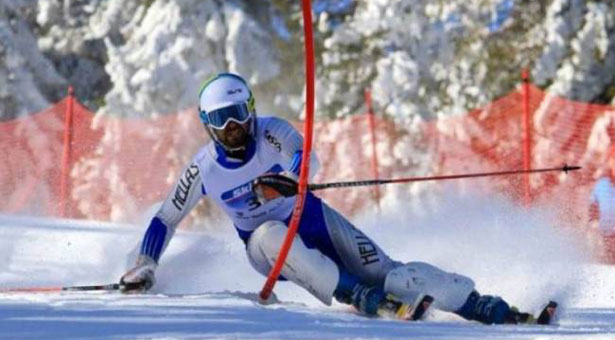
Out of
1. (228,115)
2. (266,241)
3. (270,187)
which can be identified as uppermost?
(228,115)

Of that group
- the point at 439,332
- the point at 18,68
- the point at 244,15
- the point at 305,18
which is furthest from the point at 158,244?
the point at 18,68

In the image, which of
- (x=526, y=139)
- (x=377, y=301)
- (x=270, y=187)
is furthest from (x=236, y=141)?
(x=526, y=139)

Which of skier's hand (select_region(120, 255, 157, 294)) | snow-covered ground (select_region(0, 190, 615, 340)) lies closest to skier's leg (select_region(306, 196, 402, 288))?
snow-covered ground (select_region(0, 190, 615, 340))

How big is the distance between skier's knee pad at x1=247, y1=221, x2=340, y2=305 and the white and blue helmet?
0.55 meters

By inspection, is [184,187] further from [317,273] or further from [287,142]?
[317,273]

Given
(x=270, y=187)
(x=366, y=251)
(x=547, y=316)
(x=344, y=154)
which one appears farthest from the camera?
(x=344, y=154)

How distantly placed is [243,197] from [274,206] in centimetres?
15

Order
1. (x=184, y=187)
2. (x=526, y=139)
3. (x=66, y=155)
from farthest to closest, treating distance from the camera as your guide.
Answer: (x=66, y=155)
(x=526, y=139)
(x=184, y=187)

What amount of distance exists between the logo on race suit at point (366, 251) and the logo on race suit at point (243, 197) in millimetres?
499

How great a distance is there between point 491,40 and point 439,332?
20.2m

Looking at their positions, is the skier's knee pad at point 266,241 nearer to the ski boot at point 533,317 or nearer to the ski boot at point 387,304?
the ski boot at point 387,304

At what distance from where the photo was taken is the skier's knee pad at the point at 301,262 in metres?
6.40

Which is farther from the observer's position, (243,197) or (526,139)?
(526,139)

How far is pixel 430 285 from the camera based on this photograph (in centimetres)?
629
